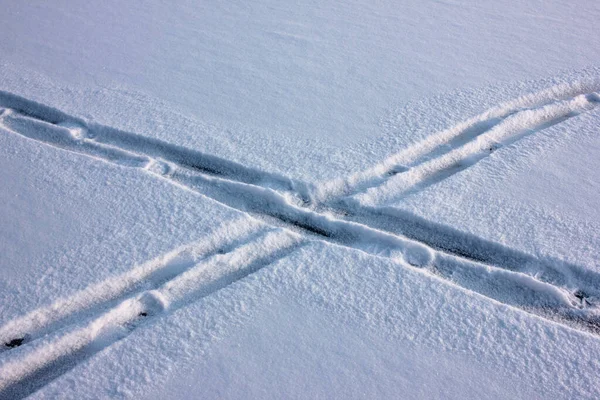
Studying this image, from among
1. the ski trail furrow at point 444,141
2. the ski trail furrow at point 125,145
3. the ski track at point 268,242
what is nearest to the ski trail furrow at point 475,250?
the ski track at point 268,242

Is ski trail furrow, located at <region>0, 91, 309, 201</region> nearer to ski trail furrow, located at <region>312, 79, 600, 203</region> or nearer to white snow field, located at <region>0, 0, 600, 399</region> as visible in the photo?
white snow field, located at <region>0, 0, 600, 399</region>

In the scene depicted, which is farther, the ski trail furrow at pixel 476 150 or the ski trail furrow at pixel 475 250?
the ski trail furrow at pixel 476 150

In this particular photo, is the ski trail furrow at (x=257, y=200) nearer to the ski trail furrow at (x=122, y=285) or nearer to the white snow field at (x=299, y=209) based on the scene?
the white snow field at (x=299, y=209)

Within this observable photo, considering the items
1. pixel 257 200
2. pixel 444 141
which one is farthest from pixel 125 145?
pixel 444 141

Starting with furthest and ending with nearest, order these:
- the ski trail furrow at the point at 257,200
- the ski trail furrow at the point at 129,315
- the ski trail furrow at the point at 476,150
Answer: the ski trail furrow at the point at 476,150, the ski trail furrow at the point at 257,200, the ski trail furrow at the point at 129,315

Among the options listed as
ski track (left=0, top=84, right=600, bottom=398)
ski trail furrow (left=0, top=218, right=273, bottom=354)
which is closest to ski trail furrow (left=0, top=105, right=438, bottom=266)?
ski track (left=0, top=84, right=600, bottom=398)

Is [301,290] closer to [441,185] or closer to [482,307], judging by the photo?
[482,307]

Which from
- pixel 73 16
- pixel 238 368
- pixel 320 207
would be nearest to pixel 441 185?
pixel 320 207
